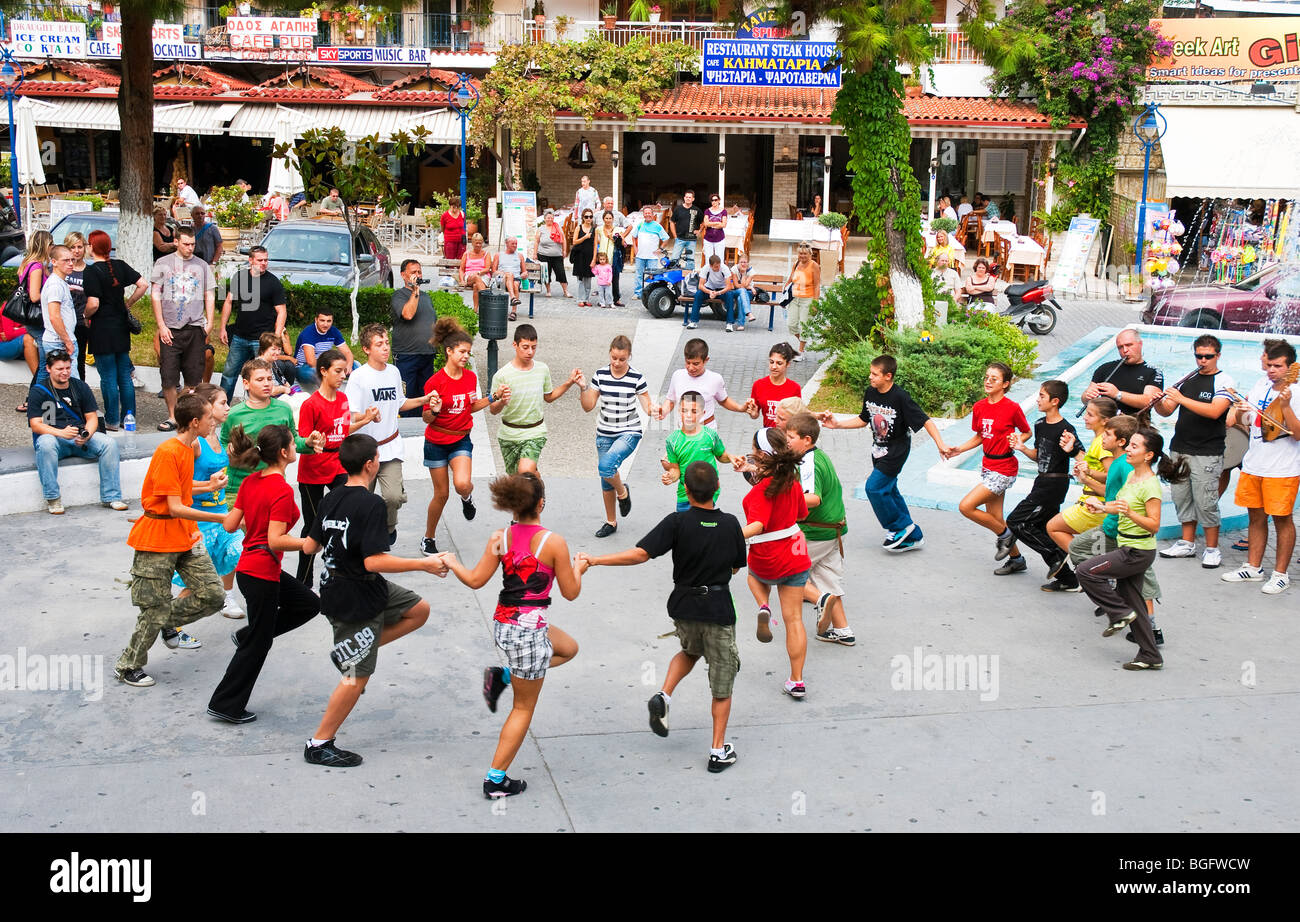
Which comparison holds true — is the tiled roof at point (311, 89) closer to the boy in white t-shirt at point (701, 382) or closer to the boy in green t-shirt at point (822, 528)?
the boy in white t-shirt at point (701, 382)

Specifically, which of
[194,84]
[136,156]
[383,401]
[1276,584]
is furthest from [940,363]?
[194,84]

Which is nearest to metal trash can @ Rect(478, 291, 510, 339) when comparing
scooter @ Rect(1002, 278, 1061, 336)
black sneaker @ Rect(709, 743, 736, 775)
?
black sneaker @ Rect(709, 743, 736, 775)

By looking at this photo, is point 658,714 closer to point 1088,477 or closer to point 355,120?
point 1088,477

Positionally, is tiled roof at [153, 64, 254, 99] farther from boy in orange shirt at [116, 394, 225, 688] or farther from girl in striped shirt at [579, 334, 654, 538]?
A: boy in orange shirt at [116, 394, 225, 688]

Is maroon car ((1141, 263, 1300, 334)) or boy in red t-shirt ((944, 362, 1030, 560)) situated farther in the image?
maroon car ((1141, 263, 1300, 334))

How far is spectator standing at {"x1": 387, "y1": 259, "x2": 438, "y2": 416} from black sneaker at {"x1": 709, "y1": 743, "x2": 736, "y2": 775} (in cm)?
689

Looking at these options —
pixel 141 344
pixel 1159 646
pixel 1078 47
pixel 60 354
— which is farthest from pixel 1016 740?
pixel 1078 47

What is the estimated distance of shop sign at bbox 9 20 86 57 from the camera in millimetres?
32031

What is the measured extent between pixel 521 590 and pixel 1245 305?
15.6 m

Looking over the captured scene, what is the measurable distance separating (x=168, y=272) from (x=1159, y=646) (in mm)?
8897

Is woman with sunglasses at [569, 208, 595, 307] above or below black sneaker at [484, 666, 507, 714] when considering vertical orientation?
above

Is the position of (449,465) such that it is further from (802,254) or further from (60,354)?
(802,254)

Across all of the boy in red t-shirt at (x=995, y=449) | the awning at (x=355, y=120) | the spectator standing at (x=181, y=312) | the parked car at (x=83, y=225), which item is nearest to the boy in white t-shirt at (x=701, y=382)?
the boy in red t-shirt at (x=995, y=449)

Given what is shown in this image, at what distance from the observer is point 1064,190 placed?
28.6 meters
